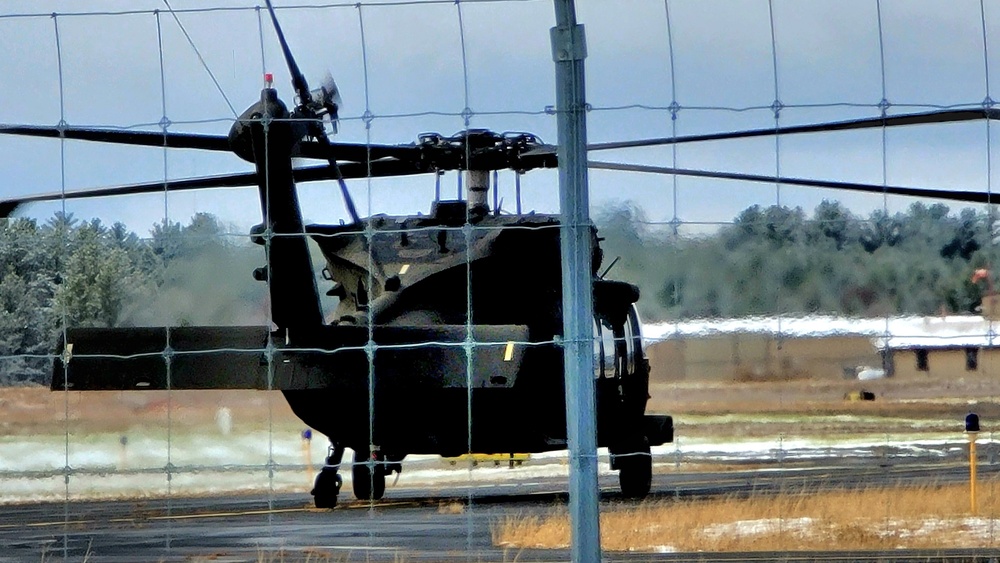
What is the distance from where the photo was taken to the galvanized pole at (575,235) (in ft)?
22.7

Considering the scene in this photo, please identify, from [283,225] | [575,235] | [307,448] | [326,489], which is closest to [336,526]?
[326,489]

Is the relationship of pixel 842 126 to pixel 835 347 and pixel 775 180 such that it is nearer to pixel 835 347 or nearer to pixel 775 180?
pixel 775 180

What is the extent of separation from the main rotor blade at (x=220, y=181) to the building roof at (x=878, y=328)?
2270 millimetres

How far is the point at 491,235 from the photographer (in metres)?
13.1

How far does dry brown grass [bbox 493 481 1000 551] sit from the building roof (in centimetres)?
112

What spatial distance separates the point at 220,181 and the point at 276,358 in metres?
1.43

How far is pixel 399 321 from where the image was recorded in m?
13.3

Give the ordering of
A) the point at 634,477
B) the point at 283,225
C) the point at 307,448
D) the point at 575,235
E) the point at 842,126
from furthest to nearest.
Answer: the point at 634,477, the point at 307,448, the point at 283,225, the point at 842,126, the point at 575,235

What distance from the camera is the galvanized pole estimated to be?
6934 millimetres

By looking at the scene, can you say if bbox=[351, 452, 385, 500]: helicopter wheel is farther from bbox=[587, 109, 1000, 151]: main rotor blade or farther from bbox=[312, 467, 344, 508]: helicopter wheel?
bbox=[587, 109, 1000, 151]: main rotor blade

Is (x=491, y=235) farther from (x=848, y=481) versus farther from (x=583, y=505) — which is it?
(x=583, y=505)

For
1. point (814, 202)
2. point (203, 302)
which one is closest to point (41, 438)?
point (203, 302)

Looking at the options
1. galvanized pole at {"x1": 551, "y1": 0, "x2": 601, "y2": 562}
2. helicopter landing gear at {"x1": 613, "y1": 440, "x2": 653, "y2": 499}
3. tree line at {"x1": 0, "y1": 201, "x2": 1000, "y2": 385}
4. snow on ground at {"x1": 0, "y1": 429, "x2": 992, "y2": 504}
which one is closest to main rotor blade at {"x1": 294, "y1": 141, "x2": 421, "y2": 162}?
tree line at {"x1": 0, "y1": 201, "x2": 1000, "y2": 385}

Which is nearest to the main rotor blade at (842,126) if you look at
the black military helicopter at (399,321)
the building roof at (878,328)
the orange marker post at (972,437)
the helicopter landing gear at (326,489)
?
the black military helicopter at (399,321)
